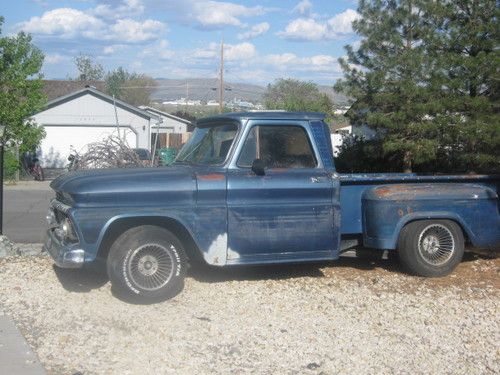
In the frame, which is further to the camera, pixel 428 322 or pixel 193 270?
pixel 193 270

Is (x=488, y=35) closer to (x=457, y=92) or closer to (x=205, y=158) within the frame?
(x=457, y=92)

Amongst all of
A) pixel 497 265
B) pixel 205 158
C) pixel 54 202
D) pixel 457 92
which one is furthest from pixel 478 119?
pixel 54 202

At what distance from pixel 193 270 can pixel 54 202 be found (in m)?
1.90

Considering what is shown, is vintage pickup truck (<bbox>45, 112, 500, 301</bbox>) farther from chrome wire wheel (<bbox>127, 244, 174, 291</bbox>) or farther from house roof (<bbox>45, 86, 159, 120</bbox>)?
house roof (<bbox>45, 86, 159, 120</bbox>)

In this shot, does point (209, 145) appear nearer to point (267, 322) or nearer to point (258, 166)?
point (258, 166)

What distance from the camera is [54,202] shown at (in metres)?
8.05

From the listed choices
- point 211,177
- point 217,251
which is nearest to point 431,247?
point 217,251

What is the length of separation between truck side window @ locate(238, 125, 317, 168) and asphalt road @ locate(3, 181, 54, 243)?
20.2ft

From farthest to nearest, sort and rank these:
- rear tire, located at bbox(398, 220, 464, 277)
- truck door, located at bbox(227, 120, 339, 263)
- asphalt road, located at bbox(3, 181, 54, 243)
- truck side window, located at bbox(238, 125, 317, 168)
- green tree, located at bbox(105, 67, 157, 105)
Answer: green tree, located at bbox(105, 67, 157, 105)
asphalt road, located at bbox(3, 181, 54, 243)
rear tire, located at bbox(398, 220, 464, 277)
truck side window, located at bbox(238, 125, 317, 168)
truck door, located at bbox(227, 120, 339, 263)

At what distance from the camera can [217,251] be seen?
7652 mm

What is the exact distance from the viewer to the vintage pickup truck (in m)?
7.35

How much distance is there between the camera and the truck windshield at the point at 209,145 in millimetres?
8078

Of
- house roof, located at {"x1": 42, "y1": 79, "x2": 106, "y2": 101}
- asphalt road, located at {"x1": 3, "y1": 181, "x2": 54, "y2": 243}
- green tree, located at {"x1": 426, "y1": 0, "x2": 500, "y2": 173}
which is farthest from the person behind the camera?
house roof, located at {"x1": 42, "y1": 79, "x2": 106, "y2": 101}

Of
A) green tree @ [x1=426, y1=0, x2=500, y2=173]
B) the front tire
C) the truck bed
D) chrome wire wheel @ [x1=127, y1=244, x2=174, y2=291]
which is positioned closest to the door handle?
the truck bed
